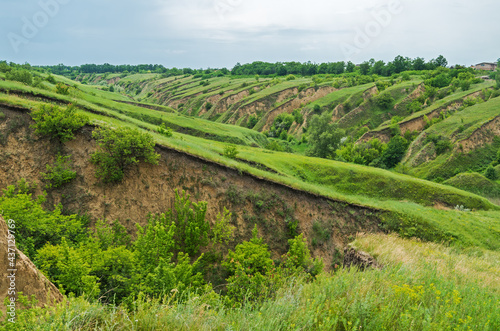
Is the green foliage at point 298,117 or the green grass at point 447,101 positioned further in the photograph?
the green foliage at point 298,117

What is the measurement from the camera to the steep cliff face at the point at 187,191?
634 inches

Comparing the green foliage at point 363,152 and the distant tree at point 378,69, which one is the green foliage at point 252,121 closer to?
the green foliage at point 363,152

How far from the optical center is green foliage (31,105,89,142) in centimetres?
Result: 1653

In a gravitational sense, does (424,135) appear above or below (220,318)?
above

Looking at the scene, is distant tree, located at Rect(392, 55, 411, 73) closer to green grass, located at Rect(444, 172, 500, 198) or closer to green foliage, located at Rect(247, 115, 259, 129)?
green foliage, located at Rect(247, 115, 259, 129)

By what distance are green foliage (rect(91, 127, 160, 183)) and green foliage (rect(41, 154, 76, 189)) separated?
3.92ft

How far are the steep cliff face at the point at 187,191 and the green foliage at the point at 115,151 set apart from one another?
489 millimetres

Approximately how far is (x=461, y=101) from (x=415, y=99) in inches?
437

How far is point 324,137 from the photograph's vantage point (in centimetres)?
4606

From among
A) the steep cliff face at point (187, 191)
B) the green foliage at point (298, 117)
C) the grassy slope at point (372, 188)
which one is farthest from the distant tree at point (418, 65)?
the steep cliff face at point (187, 191)

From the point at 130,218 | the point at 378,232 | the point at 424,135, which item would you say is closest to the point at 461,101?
the point at 424,135

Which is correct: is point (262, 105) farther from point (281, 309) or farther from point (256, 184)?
point (281, 309)

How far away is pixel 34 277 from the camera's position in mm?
6465

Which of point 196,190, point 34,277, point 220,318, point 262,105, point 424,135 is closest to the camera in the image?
point 220,318
